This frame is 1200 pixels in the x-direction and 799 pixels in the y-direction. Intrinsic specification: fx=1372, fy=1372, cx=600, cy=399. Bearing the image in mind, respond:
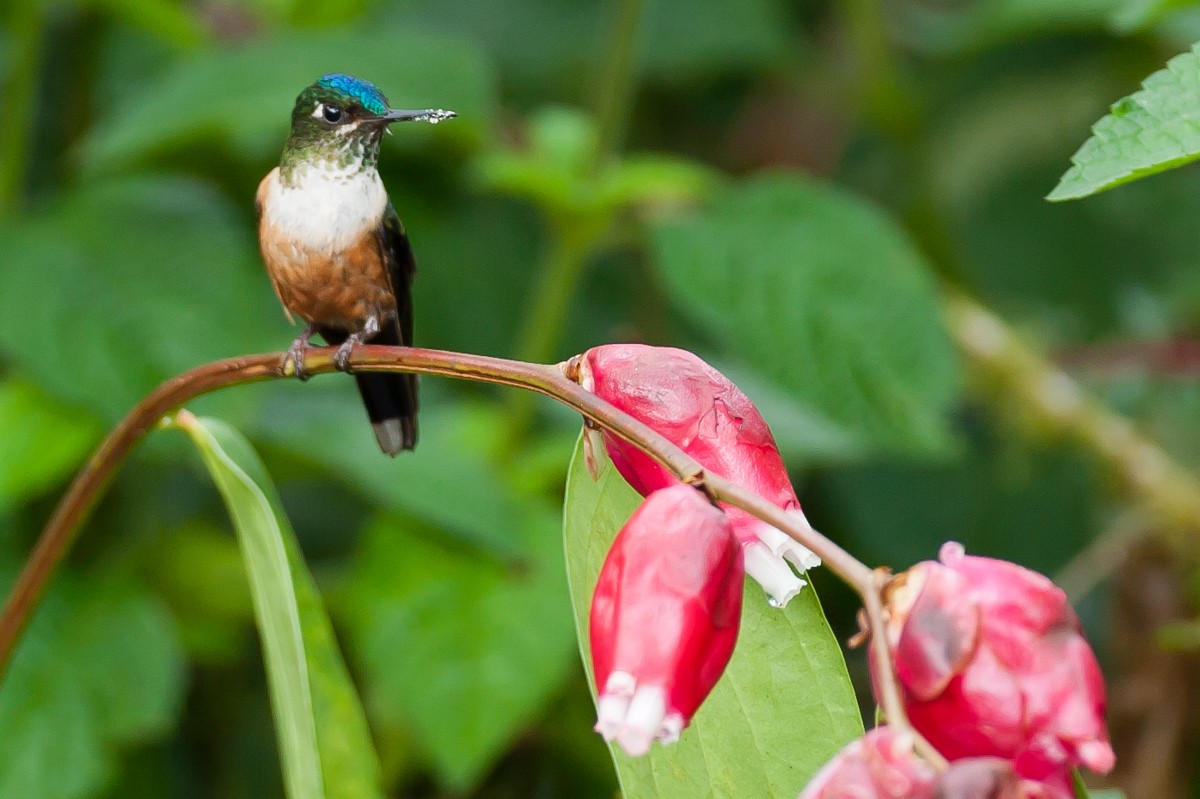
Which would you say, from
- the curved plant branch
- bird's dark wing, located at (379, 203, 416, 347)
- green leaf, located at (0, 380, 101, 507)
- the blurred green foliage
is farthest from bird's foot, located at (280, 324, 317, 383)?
green leaf, located at (0, 380, 101, 507)

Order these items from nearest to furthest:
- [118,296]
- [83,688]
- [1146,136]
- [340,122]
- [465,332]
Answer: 1. [1146,136]
2. [340,122]
3. [83,688]
4. [118,296]
5. [465,332]

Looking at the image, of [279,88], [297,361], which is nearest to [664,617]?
[297,361]

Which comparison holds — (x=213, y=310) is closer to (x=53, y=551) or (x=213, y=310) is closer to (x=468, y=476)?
(x=468, y=476)

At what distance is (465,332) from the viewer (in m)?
2.23

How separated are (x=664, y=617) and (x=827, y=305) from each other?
1.18 m

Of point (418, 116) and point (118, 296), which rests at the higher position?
point (418, 116)

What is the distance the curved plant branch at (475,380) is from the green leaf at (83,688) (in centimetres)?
54

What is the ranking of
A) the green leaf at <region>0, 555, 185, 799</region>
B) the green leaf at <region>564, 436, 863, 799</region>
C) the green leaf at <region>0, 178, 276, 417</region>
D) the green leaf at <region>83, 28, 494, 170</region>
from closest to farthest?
the green leaf at <region>564, 436, 863, 799</region> < the green leaf at <region>0, 555, 185, 799</region> < the green leaf at <region>0, 178, 276, 417</region> < the green leaf at <region>83, 28, 494, 170</region>

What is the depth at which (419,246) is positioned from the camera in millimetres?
2209

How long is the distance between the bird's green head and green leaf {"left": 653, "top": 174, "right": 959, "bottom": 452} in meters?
0.74

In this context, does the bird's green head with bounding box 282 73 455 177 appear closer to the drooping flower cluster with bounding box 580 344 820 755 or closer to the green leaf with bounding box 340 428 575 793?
the drooping flower cluster with bounding box 580 344 820 755

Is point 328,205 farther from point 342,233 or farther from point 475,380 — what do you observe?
point 475,380

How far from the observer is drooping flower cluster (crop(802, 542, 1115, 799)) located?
56 cm

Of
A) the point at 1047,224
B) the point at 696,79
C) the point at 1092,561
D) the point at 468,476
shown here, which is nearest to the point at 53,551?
the point at 468,476
